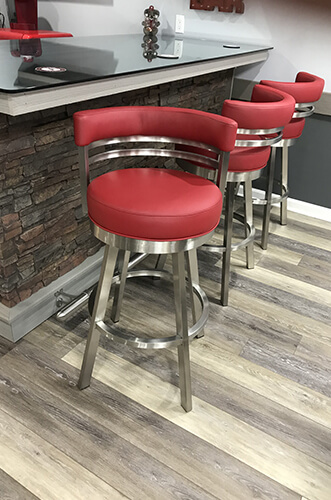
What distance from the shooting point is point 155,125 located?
140 cm

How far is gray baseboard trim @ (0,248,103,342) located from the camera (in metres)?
1.68

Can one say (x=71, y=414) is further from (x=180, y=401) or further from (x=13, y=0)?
(x=13, y=0)

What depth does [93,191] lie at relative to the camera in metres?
1.23

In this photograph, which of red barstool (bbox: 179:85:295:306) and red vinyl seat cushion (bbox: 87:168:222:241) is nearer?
red vinyl seat cushion (bbox: 87:168:222:241)

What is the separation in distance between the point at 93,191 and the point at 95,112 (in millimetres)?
251

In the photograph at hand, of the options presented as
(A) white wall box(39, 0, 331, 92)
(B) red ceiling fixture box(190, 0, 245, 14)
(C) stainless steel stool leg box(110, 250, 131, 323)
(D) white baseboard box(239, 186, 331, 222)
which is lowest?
(D) white baseboard box(239, 186, 331, 222)

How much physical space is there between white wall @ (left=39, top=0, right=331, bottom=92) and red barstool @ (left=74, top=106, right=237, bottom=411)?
1.80m

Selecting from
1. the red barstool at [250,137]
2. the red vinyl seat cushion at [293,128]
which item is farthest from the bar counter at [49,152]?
the red vinyl seat cushion at [293,128]

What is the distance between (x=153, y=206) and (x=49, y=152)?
0.67 meters

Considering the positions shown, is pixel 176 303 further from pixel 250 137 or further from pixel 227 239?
pixel 250 137

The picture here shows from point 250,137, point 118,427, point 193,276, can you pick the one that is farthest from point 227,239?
point 118,427

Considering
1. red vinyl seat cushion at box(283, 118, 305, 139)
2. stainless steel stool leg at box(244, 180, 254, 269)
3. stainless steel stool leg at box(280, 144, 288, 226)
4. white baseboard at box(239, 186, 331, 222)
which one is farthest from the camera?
white baseboard at box(239, 186, 331, 222)

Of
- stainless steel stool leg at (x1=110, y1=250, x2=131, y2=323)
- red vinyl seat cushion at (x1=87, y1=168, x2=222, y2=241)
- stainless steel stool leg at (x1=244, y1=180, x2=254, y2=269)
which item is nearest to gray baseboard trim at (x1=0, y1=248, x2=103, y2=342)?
stainless steel stool leg at (x1=110, y1=250, x2=131, y2=323)

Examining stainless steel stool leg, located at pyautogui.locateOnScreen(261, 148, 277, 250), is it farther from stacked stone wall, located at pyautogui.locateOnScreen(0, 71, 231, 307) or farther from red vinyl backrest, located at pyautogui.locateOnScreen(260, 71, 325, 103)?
stacked stone wall, located at pyautogui.locateOnScreen(0, 71, 231, 307)
